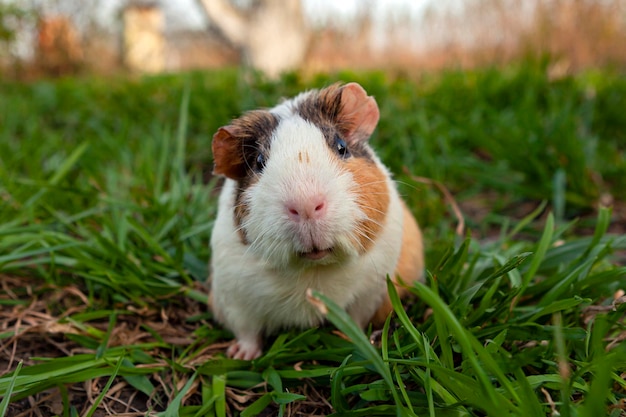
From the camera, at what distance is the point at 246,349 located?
2.27m

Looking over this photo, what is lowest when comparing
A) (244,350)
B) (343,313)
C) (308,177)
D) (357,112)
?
(244,350)

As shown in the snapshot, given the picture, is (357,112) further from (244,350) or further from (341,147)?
(244,350)

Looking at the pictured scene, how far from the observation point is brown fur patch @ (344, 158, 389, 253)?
6.00ft

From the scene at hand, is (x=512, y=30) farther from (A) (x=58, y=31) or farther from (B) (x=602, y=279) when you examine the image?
(A) (x=58, y=31)

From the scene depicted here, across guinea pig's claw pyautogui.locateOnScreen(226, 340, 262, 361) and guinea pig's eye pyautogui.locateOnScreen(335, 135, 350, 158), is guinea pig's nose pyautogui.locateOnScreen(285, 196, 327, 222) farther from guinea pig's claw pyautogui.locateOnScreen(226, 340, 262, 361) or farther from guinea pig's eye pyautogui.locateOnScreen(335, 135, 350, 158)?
guinea pig's claw pyautogui.locateOnScreen(226, 340, 262, 361)

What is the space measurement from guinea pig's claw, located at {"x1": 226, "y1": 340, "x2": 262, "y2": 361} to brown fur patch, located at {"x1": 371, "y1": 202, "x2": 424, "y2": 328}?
52cm

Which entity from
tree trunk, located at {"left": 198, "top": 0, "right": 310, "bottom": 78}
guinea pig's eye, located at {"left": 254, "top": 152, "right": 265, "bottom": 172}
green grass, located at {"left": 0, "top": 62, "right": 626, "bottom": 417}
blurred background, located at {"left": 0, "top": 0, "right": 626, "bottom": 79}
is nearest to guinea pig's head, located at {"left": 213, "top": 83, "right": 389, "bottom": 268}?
guinea pig's eye, located at {"left": 254, "top": 152, "right": 265, "bottom": 172}

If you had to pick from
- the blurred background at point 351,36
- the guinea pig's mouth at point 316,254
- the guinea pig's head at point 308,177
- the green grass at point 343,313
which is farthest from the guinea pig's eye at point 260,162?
the blurred background at point 351,36

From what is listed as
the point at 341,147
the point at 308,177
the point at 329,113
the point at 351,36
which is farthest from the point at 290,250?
the point at 351,36

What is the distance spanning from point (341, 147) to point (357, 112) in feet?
0.69

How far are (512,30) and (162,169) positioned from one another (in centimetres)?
800

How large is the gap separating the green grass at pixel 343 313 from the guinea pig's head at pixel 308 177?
319 millimetres

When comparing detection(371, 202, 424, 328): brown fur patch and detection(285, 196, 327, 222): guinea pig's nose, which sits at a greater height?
detection(285, 196, 327, 222): guinea pig's nose

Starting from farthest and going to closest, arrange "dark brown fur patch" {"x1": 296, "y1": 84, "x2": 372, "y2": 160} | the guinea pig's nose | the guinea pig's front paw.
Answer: the guinea pig's front paw < "dark brown fur patch" {"x1": 296, "y1": 84, "x2": 372, "y2": 160} < the guinea pig's nose
